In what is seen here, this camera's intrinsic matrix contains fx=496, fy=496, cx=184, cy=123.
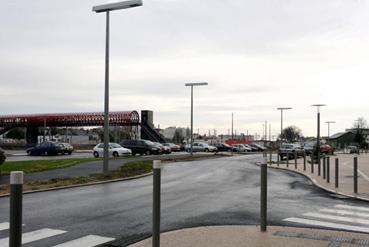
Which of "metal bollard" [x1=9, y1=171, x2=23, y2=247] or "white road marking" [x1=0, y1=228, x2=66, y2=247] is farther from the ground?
"metal bollard" [x1=9, y1=171, x2=23, y2=247]

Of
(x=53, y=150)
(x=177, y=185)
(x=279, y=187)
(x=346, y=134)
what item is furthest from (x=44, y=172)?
(x=346, y=134)

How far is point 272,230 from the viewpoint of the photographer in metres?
7.97

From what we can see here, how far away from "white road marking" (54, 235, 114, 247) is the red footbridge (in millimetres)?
55375

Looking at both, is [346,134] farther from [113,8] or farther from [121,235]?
[121,235]

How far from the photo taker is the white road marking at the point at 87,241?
290 inches

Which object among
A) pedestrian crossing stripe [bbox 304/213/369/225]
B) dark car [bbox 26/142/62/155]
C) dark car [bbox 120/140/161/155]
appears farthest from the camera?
dark car [bbox 120/140/161/155]

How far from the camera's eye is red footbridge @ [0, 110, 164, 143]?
63.4 meters

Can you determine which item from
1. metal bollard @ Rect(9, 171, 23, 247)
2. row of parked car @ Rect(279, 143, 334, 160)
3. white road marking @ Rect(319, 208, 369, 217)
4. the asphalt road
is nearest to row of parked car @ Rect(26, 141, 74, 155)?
row of parked car @ Rect(279, 143, 334, 160)

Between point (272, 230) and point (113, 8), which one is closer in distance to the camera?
point (272, 230)

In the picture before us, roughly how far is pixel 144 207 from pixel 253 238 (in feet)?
14.5

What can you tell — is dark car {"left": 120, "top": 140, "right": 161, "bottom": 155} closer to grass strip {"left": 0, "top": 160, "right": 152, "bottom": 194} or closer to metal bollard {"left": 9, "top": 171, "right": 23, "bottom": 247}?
grass strip {"left": 0, "top": 160, "right": 152, "bottom": 194}

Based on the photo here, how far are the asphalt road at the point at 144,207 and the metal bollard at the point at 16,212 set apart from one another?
3284 millimetres

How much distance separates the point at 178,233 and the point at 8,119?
226 ft

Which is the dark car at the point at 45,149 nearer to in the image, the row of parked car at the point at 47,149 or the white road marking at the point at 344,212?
the row of parked car at the point at 47,149
